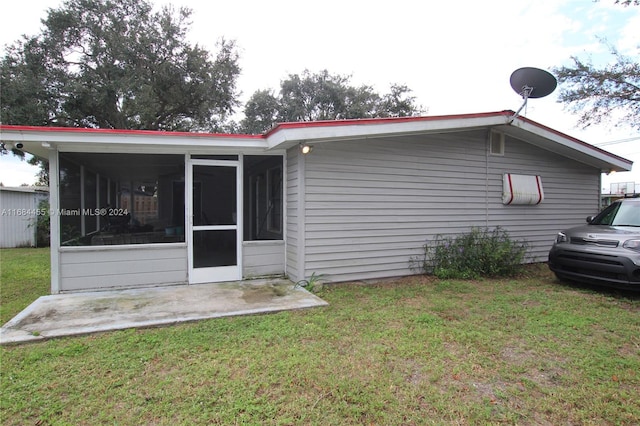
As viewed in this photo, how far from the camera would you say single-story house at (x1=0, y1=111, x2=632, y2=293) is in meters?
5.10

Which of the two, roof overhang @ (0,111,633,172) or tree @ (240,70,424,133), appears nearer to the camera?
roof overhang @ (0,111,633,172)

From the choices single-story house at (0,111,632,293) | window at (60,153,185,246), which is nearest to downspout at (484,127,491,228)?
single-story house at (0,111,632,293)

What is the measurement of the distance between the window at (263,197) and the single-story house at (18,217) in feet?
31.4

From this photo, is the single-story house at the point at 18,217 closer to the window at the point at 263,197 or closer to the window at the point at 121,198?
the window at the point at 121,198

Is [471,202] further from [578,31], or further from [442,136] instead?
[578,31]

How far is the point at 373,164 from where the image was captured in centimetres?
599

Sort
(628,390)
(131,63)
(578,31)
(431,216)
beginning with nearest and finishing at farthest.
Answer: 1. (628,390)
2. (431,216)
3. (578,31)
4. (131,63)

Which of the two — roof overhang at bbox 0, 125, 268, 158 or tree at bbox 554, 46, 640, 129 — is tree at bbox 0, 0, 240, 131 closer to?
roof overhang at bbox 0, 125, 268, 158

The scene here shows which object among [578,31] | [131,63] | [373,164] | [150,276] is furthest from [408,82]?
[150,276]

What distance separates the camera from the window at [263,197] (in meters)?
5.97

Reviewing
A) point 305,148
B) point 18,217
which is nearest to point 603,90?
point 305,148

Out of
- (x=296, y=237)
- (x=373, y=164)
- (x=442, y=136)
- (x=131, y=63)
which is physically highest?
(x=131, y=63)

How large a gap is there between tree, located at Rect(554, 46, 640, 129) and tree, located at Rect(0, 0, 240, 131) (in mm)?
14155

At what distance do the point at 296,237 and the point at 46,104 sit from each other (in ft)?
43.2
